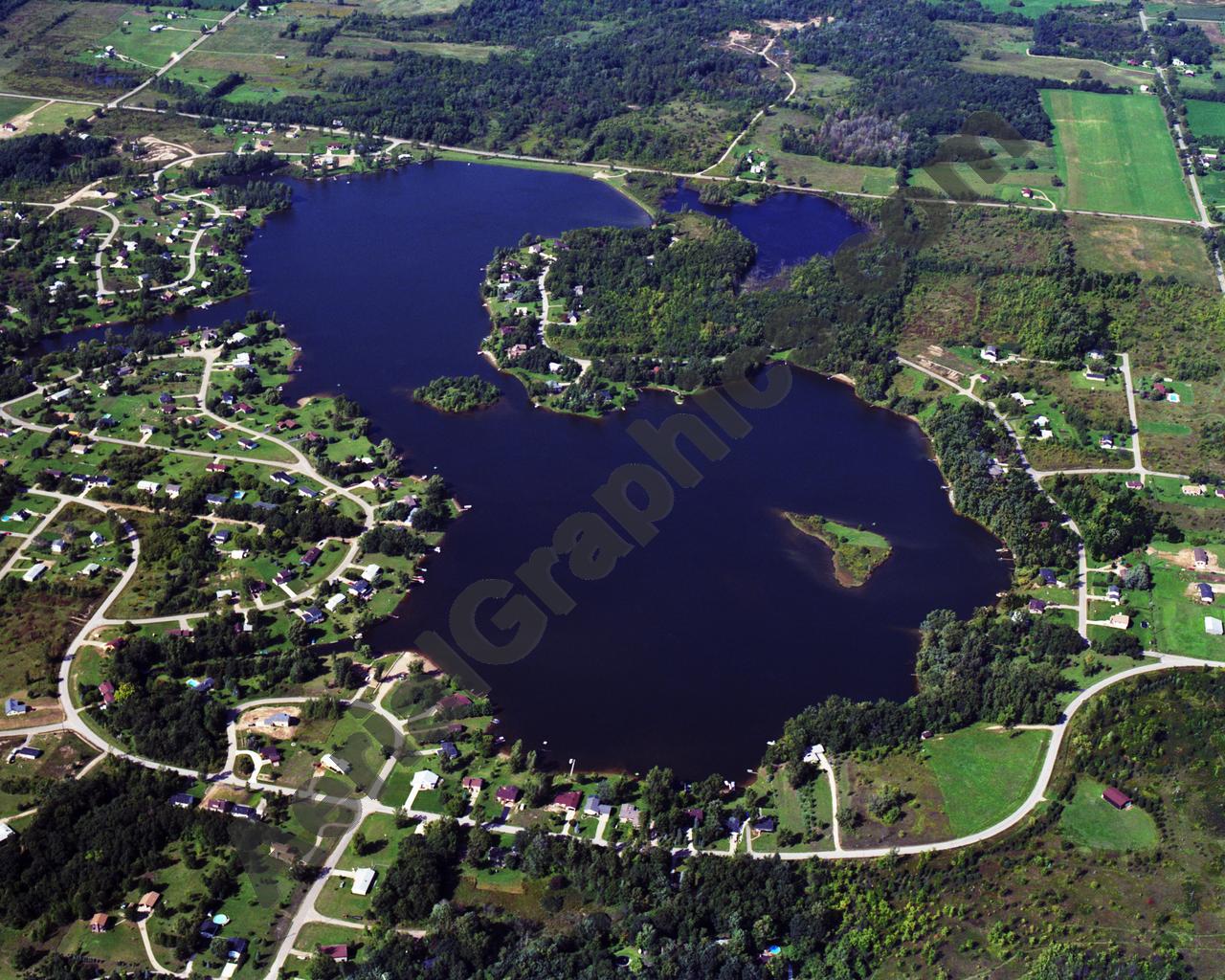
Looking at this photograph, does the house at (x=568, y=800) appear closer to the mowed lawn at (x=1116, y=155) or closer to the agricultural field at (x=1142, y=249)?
the agricultural field at (x=1142, y=249)

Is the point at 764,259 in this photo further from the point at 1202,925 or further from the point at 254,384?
the point at 1202,925

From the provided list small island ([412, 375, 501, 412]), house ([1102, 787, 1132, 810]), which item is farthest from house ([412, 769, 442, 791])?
small island ([412, 375, 501, 412])

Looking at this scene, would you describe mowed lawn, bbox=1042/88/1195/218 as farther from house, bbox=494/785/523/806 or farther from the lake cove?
house, bbox=494/785/523/806

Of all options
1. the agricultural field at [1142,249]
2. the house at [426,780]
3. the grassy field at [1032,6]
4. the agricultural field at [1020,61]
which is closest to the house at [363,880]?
the house at [426,780]

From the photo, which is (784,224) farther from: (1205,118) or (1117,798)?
(1117,798)

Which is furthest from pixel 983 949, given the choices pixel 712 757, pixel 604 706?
pixel 604 706

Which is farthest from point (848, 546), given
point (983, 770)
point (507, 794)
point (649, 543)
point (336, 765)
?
point (336, 765)
